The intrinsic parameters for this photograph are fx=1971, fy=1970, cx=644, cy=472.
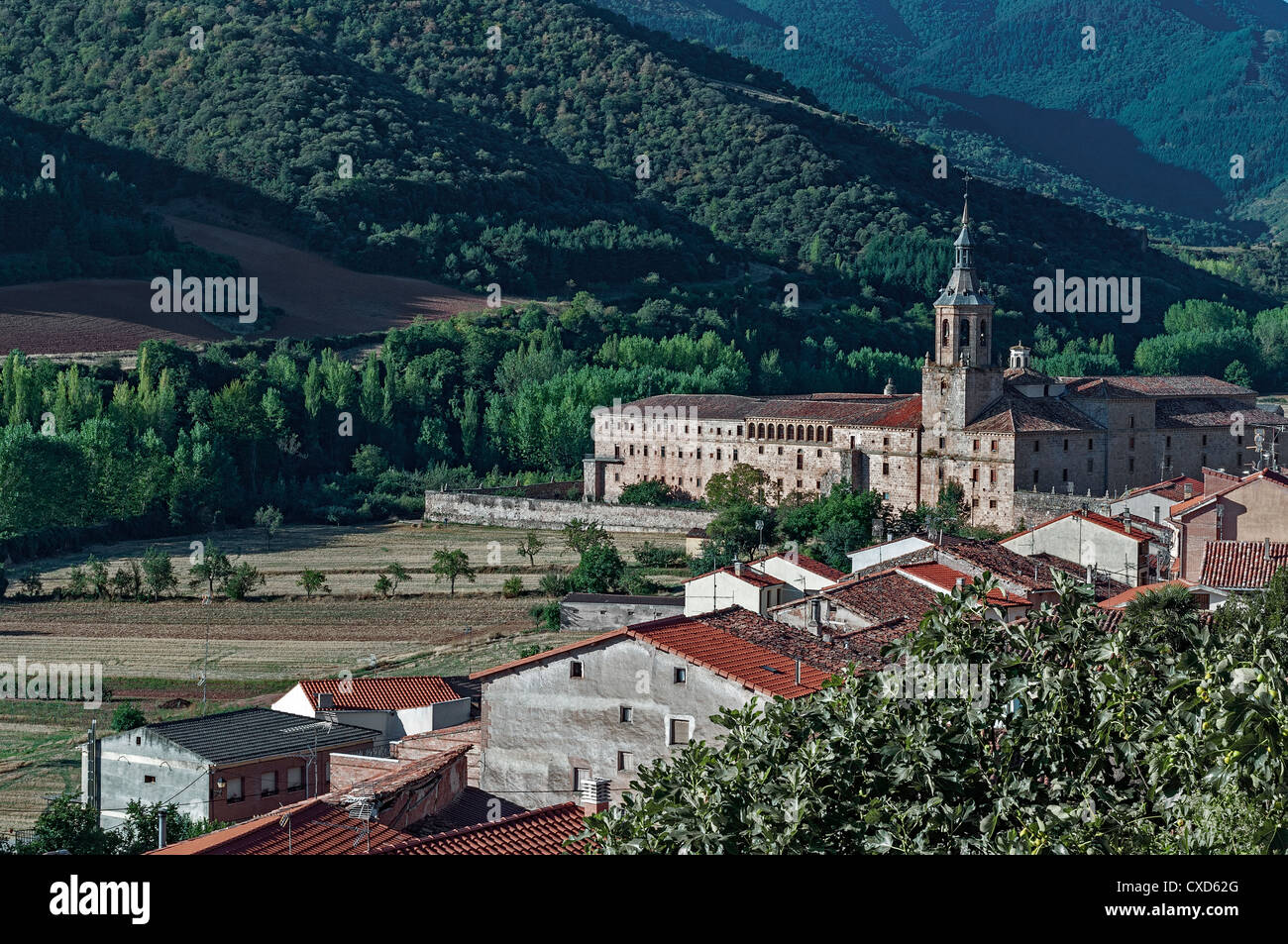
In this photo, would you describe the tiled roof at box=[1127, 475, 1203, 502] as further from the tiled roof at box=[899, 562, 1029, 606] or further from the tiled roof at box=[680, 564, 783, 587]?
the tiled roof at box=[680, 564, 783, 587]

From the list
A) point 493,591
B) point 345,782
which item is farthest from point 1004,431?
point 345,782

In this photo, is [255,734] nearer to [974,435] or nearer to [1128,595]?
[1128,595]

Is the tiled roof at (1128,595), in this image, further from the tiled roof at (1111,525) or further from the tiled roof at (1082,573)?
the tiled roof at (1111,525)

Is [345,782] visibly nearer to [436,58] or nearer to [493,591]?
[493,591]

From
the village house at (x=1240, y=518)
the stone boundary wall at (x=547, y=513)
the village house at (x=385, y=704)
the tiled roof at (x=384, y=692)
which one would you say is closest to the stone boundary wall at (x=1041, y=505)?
the stone boundary wall at (x=547, y=513)

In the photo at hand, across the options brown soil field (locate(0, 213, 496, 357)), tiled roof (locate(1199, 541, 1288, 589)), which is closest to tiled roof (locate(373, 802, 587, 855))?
tiled roof (locate(1199, 541, 1288, 589))

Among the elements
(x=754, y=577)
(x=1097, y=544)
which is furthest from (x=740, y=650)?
(x=1097, y=544)
